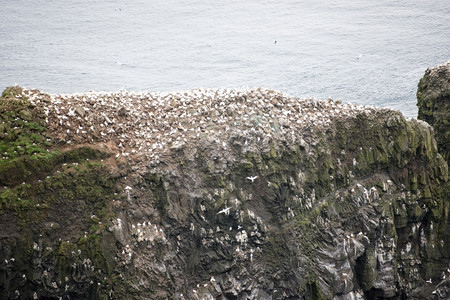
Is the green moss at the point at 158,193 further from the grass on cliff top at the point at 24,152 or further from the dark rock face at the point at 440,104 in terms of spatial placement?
the dark rock face at the point at 440,104

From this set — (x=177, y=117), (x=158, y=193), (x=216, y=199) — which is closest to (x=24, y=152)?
(x=158, y=193)

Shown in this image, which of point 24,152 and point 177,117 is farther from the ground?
point 177,117

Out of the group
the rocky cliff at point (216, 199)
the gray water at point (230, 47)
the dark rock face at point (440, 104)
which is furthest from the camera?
the gray water at point (230, 47)

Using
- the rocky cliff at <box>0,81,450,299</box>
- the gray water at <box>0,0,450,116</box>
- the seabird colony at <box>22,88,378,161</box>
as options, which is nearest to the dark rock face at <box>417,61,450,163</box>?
the rocky cliff at <box>0,81,450,299</box>

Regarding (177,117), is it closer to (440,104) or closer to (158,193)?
(158,193)

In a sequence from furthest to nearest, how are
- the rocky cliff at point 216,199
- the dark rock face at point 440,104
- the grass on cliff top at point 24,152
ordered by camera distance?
the dark rock face at point 440,104 → the rocky cliff at point 216,199 → the grass on cliff top at point 24,152

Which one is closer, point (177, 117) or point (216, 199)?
point (216, 199)

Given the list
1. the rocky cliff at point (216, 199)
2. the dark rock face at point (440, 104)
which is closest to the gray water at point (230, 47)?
the dark rock face at point (440, 104)
